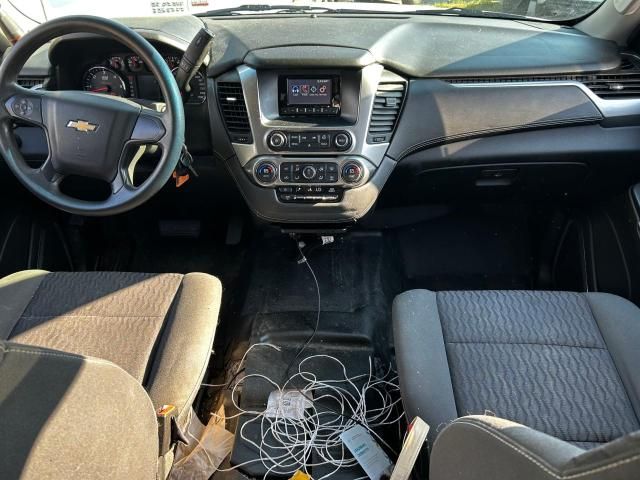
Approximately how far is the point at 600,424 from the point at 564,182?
3.45ft

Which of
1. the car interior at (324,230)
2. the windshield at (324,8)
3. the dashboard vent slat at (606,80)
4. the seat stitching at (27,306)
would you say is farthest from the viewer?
the windshield at (324,8)

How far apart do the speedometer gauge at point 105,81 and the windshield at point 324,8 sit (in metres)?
0.32

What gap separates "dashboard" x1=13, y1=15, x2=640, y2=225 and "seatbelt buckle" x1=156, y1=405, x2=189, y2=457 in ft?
2.62

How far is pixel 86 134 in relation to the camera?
4.82 feet

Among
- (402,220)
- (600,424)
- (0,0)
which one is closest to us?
(600,424)

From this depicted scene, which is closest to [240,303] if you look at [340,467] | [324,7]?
[340,467]

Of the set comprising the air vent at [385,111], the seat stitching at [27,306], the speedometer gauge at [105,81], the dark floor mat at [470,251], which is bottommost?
the dark floor mat at [470,251]

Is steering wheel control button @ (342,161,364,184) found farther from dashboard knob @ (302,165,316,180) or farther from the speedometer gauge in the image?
the speedometer gauge

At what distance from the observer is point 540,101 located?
174 cm

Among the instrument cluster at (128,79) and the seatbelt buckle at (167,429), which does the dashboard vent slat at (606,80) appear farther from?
the seatbelt buckle at (167,429)

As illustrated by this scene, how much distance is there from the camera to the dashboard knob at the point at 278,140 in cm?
169

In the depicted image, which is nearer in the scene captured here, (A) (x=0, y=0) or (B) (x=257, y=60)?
(B) (x=257, y=60)

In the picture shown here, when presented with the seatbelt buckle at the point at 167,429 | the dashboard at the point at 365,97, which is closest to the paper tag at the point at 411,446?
the seatbelt buckle at the point at 167,429

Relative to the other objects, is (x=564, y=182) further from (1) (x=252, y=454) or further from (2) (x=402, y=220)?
(1) (x=252, y=454)
